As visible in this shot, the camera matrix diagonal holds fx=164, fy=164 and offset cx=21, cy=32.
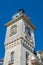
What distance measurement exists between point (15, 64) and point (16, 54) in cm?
213

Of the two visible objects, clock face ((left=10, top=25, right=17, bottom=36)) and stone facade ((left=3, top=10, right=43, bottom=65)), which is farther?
clock face ((left=10, top=25, right=17, bottom=36))

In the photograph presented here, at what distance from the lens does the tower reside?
30.9 m

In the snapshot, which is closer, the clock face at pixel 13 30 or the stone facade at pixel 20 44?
the stone facade at pixel 20 44

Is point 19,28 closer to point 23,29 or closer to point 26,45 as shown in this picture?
point 23,29

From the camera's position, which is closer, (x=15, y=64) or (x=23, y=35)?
(x=15, y=64)

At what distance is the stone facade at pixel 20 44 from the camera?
30906mm

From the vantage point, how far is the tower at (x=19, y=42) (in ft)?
101

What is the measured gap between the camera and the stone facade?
1217 inches

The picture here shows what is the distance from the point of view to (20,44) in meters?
31.9

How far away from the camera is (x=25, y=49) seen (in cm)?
3241

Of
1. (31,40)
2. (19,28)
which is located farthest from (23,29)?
(31,40)

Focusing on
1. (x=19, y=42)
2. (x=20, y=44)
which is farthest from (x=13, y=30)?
(x=20, y=44)

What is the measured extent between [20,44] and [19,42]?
0.67 m

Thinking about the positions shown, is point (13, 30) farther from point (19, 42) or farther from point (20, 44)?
point (20, 44)
